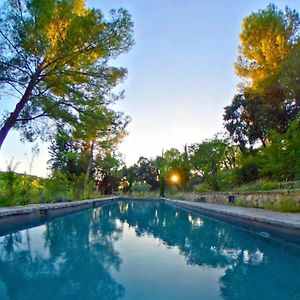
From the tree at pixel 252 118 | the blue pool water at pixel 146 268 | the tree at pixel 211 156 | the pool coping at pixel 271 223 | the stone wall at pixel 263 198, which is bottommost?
the blue pool water at pixel 146 268

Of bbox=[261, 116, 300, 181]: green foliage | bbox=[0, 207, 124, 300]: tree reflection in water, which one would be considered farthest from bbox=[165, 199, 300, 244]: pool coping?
bbox=[0, 207, 124, 300]: tree reflection in water

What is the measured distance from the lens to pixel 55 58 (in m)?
9.20

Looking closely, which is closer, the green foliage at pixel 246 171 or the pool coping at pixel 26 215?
the pool coping at pixel 26 215

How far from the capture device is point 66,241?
19.4ft

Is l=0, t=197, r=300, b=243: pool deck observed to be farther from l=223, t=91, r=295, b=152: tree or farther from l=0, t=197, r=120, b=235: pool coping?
l=223, t=91, r=295, b=152: tree

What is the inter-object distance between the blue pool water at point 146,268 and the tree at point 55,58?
4691mm

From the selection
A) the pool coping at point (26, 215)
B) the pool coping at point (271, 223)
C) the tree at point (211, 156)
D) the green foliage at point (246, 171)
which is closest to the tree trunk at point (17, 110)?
the pool coping at point (26, 215)

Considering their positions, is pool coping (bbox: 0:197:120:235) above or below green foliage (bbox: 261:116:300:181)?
below

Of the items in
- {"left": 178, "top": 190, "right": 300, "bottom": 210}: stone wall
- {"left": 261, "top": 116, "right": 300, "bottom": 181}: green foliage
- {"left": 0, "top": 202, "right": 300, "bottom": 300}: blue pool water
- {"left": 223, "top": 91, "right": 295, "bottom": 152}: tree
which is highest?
{"left": 223, "top": 91, "right": 295, "bottom": 152}: tree

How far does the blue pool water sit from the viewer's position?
2898 mm

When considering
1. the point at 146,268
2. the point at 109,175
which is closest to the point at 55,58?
the point at 146,268

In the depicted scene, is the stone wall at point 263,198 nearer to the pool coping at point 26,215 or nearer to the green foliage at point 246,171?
the green foliage at point 246,171

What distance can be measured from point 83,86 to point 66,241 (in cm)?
575

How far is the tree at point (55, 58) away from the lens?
8.99m
